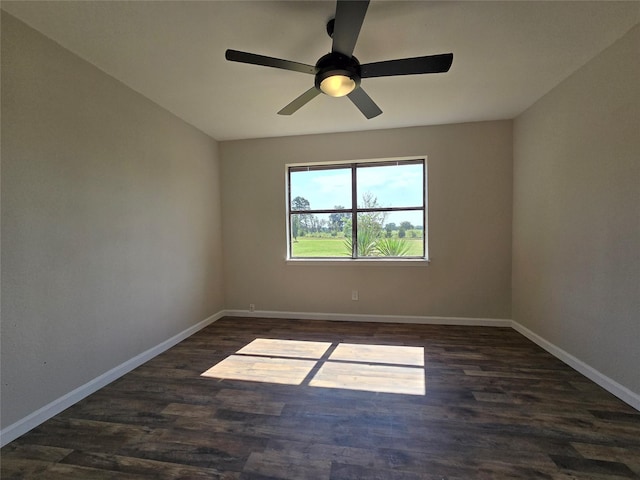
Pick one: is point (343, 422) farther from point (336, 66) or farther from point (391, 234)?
point (391, 234)

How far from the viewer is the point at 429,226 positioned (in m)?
3.69

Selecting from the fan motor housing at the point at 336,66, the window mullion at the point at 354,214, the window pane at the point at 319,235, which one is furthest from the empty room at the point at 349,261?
the window pane at the point at 319,235

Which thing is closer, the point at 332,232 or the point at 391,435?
the point at 391,435

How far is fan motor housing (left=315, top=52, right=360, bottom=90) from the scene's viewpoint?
177 cm

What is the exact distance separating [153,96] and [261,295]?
2663 mm

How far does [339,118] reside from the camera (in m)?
3.32

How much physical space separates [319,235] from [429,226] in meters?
1.47

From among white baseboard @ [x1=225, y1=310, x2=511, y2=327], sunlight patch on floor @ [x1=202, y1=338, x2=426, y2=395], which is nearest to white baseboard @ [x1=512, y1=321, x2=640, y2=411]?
white baseboard @ [x1=225, y1=310, x2=511, y2=327]

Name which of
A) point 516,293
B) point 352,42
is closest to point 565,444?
point 516,293

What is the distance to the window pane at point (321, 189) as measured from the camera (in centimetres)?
401

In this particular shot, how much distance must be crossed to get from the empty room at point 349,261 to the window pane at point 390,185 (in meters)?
0.03

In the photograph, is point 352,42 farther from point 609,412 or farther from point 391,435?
point 609,412

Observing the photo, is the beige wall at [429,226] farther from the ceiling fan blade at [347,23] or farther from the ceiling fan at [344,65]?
the ceiling fan blade at [347,23]

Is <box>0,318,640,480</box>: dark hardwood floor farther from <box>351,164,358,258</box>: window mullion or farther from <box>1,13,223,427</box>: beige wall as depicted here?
<box>351,164,358,258</box>: window mullion
